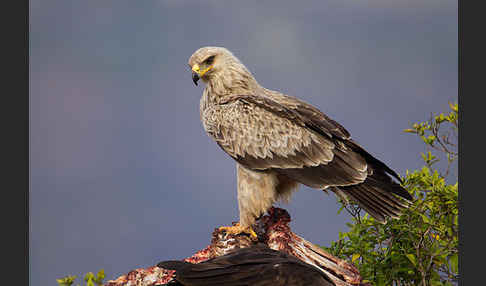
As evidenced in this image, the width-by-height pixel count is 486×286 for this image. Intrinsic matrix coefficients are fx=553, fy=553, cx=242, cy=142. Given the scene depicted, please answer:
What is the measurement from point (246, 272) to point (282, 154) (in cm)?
150

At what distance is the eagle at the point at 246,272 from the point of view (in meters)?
3.61

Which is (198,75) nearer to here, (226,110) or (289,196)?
(226,110)

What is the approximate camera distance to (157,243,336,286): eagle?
3.61 meters

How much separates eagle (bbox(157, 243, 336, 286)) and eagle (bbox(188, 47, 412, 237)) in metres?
1.12

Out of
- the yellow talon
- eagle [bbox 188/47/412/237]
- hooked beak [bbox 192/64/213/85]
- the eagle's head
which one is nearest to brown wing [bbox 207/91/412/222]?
eagle [bbox 188/47/412/237]

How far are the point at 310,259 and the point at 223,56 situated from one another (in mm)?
2073

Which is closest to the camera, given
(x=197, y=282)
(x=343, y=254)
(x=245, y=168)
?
(x=197, y=282)

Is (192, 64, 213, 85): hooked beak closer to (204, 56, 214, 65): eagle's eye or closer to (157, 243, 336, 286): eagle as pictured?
(204, 56, 214, 65): eagle's eye

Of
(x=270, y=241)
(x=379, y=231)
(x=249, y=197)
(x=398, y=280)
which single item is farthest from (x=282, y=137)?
(x=398, y=280)

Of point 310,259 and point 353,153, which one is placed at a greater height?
point 353,153

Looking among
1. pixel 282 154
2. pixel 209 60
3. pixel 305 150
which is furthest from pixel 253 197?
pixel 209 60

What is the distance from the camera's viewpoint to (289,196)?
5242mm

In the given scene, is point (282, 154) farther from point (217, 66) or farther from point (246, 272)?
point (246, 272)

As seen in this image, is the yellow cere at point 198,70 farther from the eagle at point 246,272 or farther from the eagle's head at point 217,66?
the eagle at point 246,272
